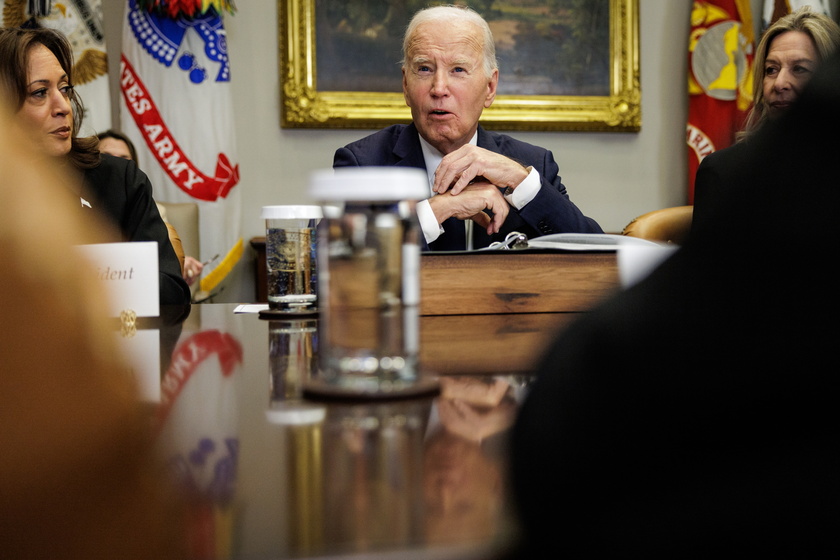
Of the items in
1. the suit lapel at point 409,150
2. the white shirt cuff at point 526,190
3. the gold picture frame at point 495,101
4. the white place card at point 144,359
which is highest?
the gold picture frame at point 495,101

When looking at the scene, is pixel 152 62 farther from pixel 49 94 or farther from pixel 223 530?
pixel 223 530

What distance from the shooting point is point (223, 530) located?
0.39 metres

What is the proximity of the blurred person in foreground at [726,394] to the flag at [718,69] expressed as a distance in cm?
484

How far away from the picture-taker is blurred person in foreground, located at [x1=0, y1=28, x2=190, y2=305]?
229 cm

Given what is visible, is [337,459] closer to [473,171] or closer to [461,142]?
[473,171]

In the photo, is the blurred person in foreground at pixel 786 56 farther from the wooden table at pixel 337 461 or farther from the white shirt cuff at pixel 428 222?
the wooden table at pixel 337 461

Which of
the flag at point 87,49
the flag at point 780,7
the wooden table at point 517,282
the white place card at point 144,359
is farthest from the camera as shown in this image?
the flag at point 780,7

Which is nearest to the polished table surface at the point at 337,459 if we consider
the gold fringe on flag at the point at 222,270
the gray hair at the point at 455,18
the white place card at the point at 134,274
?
the white place card at the point at 134,274

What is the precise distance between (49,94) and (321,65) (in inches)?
96.7

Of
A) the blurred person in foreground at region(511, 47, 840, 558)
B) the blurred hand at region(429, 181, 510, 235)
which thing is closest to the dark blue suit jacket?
the blurred hand at region(429, 181, 510, 235)

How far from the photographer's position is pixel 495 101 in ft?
15.6

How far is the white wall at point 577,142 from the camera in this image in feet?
15.1

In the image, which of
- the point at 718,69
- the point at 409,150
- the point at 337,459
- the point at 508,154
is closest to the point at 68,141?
the point at 409,150

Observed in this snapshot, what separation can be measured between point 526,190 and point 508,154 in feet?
1.99
